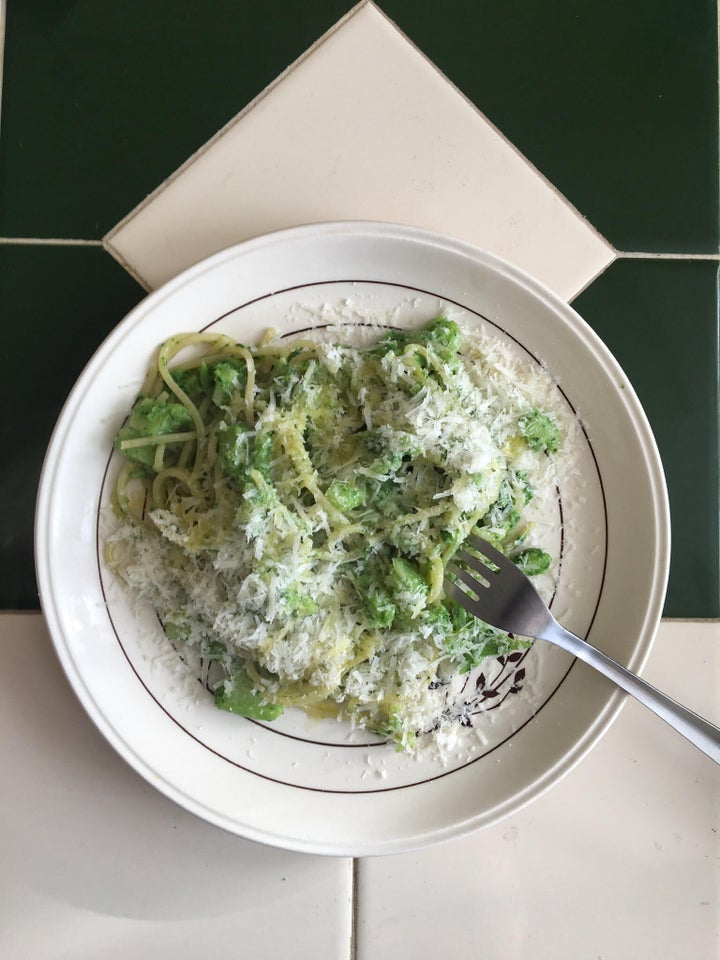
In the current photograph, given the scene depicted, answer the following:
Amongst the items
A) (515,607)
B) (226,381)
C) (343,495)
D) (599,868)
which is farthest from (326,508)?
(599,868)

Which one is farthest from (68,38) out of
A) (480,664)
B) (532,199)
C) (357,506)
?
(480,664)

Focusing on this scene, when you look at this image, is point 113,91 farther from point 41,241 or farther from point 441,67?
point 441,67

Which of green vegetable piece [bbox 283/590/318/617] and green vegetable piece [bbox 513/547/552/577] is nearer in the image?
green vegetable piece [bbox 283/590/318/617]

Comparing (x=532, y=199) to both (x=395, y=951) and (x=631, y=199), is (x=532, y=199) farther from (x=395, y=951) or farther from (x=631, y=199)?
(x=395, y=951)

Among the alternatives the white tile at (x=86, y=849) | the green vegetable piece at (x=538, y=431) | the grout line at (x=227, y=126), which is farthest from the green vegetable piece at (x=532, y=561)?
the grout line at (x=227, y=126)

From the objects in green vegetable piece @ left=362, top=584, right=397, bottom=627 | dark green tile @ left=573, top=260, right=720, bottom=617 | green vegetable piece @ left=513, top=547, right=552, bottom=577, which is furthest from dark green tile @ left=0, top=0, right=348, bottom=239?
green vegetable piece @ left=513, top=547, right=552, bottom=577

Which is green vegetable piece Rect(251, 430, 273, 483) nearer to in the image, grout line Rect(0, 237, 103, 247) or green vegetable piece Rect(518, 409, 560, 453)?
green vegetable piece Rect(518, 409, 560, 453)
